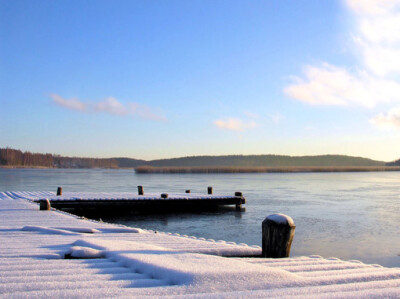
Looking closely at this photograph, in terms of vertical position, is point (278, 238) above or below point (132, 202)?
above

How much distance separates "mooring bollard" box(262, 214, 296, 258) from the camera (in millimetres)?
6727

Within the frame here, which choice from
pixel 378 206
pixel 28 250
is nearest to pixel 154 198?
pixel 378 206

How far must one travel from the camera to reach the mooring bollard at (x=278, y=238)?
6727mm

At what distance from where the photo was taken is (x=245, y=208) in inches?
972

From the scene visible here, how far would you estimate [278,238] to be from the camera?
673cm

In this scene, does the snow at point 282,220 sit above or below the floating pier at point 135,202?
above

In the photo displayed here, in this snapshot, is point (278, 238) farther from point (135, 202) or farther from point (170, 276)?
point (135, 202)

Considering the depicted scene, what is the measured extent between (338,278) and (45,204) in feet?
42.1

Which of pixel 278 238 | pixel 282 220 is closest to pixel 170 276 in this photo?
pixel 278 238

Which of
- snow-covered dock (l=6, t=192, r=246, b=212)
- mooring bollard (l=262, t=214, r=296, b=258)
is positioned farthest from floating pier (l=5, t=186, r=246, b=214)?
mooring bollard (l=262, t=214, r=296, b=258)

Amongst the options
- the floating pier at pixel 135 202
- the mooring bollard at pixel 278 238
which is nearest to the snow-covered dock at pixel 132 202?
the floating pier at pixel 135 202

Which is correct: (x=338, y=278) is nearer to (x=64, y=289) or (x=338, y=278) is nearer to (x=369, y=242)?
(x=64, y=289)

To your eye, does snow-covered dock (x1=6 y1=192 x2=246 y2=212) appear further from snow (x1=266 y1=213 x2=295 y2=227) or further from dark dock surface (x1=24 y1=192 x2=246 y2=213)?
snow (x1=266 y1=213 x2=295 y2=227)

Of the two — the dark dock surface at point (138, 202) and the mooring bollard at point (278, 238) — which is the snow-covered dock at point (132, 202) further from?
the mooring bollard at point (278, 238)
